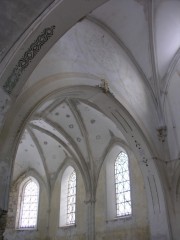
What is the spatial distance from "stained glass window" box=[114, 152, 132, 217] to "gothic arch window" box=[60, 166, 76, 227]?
2529mm

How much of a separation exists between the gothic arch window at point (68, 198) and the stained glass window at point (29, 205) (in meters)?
1.57

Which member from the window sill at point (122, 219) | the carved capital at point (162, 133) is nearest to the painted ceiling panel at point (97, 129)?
the carved capital at point (162, 133)

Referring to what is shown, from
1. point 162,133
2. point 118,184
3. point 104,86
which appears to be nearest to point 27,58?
point 104,86

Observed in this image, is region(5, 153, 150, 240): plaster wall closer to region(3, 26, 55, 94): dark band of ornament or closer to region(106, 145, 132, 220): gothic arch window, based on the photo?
region(106, 145, 132, 220): gothic arch window

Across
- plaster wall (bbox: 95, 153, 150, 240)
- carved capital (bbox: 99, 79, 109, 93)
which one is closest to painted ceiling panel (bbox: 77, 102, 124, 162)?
plaster wall (bbox: 95, 153, 150, 240)

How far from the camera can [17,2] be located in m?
4.54

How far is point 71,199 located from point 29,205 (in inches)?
98.9

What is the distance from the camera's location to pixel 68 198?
1532 centimetres

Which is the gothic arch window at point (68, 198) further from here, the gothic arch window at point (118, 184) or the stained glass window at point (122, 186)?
the stained glass window at point (122, 186)

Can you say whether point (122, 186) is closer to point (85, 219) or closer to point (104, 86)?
point (85, 219)

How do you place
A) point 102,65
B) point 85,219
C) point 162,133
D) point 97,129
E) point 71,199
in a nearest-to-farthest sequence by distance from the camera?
point 102,65 → point 162,133 → point 85,219 → point 97,129 → point 71,199

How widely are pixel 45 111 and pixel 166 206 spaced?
20.8 ft

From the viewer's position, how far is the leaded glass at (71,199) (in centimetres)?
1463

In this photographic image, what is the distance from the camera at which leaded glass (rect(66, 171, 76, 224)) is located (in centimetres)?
1463
